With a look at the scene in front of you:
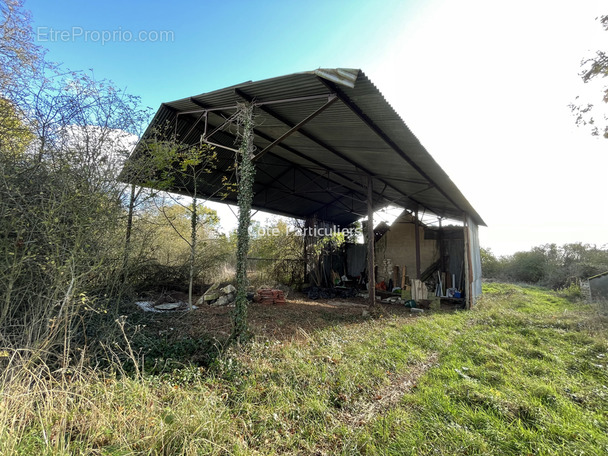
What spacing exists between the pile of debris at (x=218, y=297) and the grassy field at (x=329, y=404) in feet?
10.7

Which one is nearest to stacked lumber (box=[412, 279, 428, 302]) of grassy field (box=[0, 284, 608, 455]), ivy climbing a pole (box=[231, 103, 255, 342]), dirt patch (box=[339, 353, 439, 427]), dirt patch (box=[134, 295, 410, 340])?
dirt patch (box=[134, 295, 410, 340])

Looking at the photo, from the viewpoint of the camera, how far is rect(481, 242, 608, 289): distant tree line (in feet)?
42.2

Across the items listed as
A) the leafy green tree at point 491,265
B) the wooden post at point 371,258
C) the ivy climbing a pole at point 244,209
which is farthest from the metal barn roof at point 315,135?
the leafy green tree at point 491,265

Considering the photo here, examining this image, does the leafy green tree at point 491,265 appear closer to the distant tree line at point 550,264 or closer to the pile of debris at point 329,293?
the distant tree line at point 550,264

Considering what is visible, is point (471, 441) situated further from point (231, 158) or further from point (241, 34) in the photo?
point (231, 158)

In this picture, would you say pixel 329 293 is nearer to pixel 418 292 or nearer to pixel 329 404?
pixel 418 292

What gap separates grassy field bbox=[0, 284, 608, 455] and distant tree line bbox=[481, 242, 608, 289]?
511 inches

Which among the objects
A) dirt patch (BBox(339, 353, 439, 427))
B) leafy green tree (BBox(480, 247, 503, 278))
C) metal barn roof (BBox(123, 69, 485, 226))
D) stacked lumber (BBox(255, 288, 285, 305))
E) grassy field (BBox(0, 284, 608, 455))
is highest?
metal barn roof (BBox(123, 69, 485, 226))

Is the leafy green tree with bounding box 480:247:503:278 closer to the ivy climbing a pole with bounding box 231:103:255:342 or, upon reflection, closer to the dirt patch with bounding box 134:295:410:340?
the dirt patch with bounding box 134:295:410:340

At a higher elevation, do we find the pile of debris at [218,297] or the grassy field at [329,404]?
the pile of debris at [218,297]

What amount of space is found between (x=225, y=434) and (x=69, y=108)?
12.8ft

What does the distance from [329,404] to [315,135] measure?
185 inches

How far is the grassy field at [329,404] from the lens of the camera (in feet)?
5.82

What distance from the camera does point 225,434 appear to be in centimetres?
186
